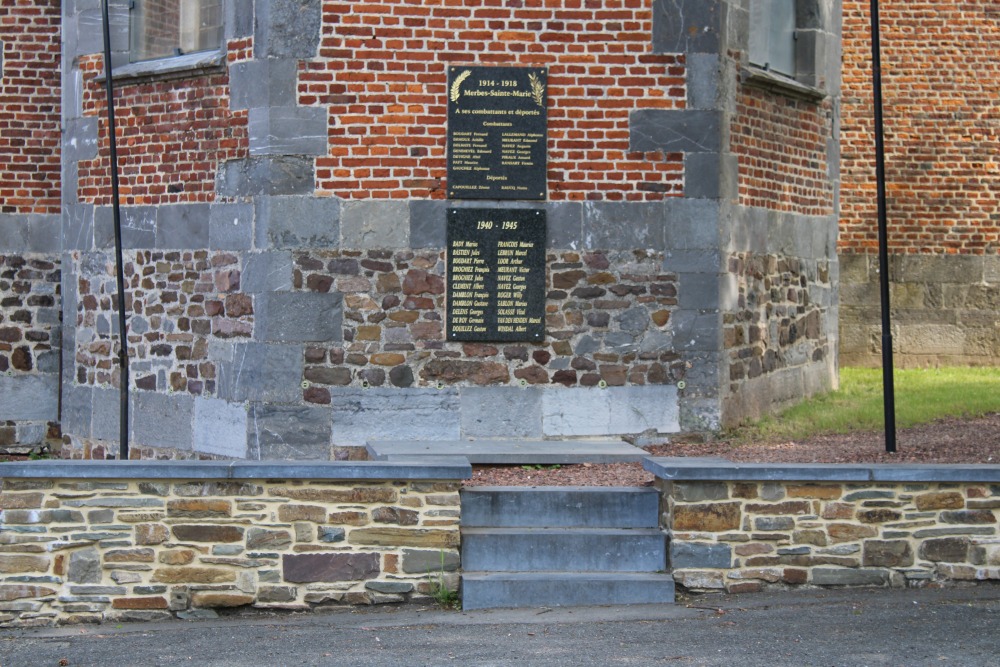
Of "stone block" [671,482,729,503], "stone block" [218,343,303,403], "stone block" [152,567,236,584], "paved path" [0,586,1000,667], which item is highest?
"stone block" [218,343,303,403]

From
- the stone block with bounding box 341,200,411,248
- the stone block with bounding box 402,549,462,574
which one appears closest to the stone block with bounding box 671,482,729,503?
the stone block with bounding box 402,549,462,574

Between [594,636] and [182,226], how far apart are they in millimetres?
6195

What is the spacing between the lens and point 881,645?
7.26 metres

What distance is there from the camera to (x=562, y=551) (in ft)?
28.2

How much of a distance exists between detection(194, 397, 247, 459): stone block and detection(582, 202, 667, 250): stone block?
10.7 ft

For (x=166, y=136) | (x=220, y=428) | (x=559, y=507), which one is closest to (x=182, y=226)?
(x=166, y=136)

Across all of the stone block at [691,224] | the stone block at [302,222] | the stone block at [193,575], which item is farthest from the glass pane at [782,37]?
the stone block at [193,575]

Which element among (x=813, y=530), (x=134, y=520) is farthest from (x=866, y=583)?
(x=134, y=520)

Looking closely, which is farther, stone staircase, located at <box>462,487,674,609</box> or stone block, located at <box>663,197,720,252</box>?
stone block, located at <box>663,197,720,252</box>

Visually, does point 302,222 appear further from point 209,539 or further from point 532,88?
point 209,539

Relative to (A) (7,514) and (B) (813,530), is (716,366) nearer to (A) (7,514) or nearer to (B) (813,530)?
(B) (813,530)

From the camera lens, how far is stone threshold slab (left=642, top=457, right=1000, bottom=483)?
8.41 m

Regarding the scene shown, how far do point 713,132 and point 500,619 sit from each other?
17.5 feet

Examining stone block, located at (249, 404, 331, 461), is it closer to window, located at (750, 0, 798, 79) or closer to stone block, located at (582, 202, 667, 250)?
stone block, located at (582, 202, 667, 250)
